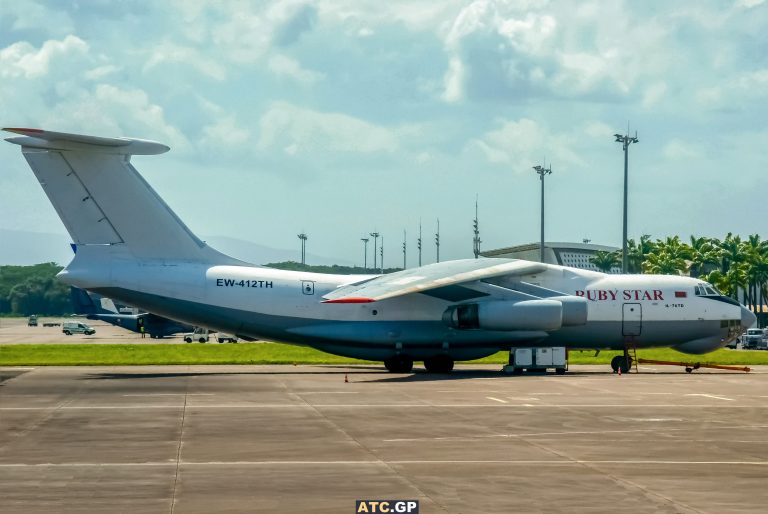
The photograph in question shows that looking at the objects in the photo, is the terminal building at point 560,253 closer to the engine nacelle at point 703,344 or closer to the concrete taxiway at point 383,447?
the engine nacelle at point 703,344

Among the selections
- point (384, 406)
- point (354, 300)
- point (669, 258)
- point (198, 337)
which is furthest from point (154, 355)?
point (669, 258)

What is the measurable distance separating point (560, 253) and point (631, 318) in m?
94.1

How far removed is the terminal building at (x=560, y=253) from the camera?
122 metres

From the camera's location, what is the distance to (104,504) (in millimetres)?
12422

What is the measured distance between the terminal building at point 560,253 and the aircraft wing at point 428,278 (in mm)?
74149

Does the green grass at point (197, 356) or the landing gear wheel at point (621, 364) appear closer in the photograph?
the landing gear wheel at point (621, 364)

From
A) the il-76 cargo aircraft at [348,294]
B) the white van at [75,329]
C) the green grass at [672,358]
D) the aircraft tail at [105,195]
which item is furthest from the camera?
the white van at [75,329]

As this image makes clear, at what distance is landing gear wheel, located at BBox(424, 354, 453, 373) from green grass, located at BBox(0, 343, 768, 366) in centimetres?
884

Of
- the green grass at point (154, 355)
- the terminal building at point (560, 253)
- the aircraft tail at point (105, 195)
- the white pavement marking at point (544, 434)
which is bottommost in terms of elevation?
the white pavement marking at point (544, 434)

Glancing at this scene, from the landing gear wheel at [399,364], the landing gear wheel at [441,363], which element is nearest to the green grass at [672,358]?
the landing gear wheel at [441,363]

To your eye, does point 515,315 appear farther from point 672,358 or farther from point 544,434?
point 672,358

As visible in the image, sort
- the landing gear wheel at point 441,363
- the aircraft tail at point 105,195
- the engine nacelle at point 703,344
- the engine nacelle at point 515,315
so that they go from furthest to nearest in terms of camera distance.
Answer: the engine nacelle at point 703,344, the landing gear wheel at point 441,363, the engine nacelle at point 515,315, the aircraft tail at point 105,195

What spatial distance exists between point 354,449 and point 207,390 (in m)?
14.2

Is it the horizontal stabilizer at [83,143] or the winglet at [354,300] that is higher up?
the horizontal stabilizer at [83,143]
